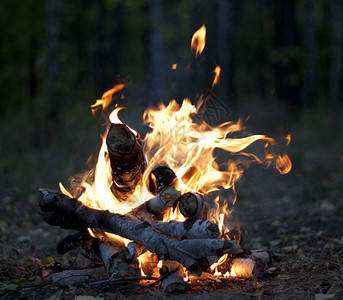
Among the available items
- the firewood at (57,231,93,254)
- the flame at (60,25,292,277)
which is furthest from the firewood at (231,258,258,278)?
the firewood at (57,231,93,254)

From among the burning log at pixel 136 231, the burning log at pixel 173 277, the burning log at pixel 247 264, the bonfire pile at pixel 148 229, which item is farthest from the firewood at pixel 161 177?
the burning log at pixel 247 264

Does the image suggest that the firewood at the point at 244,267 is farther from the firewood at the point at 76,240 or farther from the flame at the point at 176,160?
the firewood at the point at 76,240

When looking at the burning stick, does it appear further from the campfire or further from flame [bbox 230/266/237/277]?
flame [bbox 230/266/237/277]

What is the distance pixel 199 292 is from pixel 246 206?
4.74 m

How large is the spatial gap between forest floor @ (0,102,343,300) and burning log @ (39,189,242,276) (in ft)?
0.89

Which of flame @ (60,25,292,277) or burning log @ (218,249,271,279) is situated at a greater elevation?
Answer: flame @ (60,25,292,277)

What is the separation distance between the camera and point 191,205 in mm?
3494

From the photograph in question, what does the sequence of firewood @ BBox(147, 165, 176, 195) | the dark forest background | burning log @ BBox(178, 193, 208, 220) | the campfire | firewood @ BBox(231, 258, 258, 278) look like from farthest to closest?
the dark forest background < firewood @ BBox(147, 165, 176, 195) < firewood @ BBox(231, 258, 258, 278) < burning log @ BBox(178, 193, 208, 220) < the campfire

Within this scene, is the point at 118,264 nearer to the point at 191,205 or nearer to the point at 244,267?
the point at 191,205

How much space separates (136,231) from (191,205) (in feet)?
1.65

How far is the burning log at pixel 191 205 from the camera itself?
3.48 metres

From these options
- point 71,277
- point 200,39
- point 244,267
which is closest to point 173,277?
point 244,267

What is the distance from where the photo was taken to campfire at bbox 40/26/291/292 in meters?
3.32

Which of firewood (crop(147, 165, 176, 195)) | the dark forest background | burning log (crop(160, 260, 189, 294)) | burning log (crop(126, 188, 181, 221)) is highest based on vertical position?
the dark forest background
